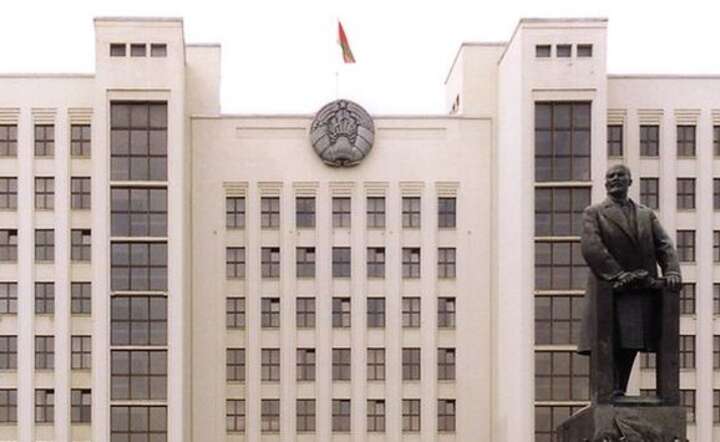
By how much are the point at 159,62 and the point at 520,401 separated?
20312 millimetres

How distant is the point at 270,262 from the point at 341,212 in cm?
386

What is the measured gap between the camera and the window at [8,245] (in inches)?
2151

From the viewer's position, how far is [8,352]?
54375mm

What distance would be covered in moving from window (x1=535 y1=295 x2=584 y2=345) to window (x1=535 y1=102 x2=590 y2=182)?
16.3ft

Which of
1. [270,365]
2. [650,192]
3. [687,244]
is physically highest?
[650,192]

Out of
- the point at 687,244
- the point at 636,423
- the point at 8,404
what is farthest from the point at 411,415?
the point at 636,423

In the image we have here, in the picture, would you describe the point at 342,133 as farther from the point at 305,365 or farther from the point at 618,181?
the point at 618,181

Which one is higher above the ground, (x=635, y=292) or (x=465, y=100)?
(x=465, y=100)

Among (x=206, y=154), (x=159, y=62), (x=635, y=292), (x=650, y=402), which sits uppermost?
(x=159, y=62)

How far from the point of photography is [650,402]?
2006 centimetres

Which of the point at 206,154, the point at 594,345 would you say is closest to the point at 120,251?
the point at 206,154

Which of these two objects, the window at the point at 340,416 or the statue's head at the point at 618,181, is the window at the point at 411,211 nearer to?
the window at the point at 340,416

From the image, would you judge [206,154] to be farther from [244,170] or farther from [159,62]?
[159,62]

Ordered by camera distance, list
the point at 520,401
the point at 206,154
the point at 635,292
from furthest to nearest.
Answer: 1. the point at 206,154
2. the point at 520,401
3. the point at 635,292
